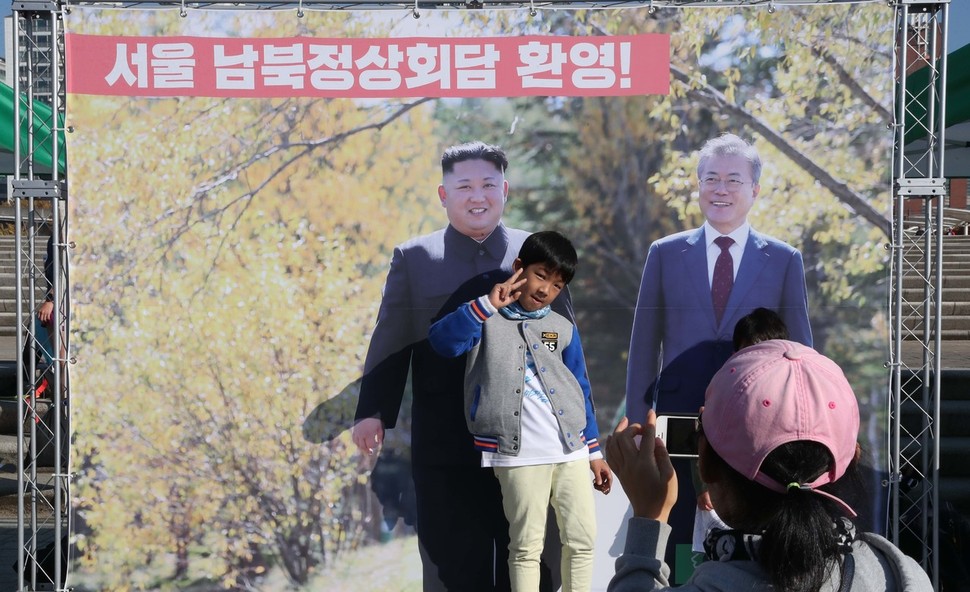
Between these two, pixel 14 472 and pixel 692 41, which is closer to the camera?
pixel 692 41

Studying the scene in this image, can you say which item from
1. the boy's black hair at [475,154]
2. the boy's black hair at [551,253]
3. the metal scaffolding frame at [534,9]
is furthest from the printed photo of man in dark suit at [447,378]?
the metal scaffolding frame at [534,9]

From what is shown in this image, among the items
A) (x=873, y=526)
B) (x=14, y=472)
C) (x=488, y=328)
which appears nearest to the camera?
(x=488, y=328)

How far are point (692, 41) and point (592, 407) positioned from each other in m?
1.59

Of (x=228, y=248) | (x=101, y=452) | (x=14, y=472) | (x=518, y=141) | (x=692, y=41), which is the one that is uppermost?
(x=692, y=41)

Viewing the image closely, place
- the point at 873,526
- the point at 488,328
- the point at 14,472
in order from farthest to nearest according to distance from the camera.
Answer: the point at 14,472, the point at 873,526, the point at 488,328

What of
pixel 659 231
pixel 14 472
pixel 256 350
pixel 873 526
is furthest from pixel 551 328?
pixel 14 472

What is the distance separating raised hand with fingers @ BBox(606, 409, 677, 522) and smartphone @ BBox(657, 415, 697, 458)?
2695mm

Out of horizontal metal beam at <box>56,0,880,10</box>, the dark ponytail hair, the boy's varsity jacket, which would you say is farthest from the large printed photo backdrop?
the dark ponytail hair

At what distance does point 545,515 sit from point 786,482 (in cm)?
254

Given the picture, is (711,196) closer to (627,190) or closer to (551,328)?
(627,190)

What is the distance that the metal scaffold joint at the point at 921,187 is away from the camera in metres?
4.05

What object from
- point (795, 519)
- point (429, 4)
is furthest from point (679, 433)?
point (795, 519)

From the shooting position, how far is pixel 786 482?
1447 millimetres

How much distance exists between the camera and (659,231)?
166 inches
